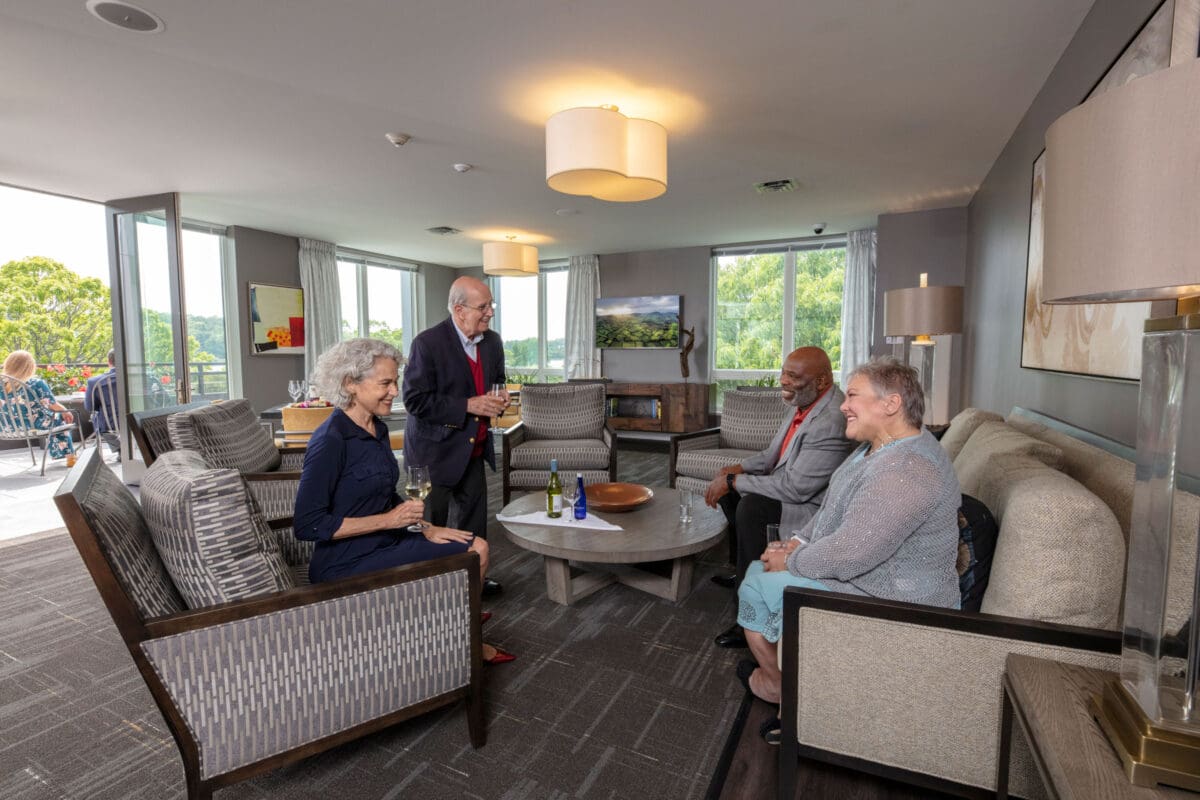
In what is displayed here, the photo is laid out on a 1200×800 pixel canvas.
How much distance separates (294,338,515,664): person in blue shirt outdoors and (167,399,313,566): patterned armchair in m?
0.53

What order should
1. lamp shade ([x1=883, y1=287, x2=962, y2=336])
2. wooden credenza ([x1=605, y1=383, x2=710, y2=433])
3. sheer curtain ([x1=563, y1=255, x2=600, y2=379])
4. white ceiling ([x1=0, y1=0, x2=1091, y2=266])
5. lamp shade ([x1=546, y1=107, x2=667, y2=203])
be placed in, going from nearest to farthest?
1. white ceiling ([x1=0, y1=0, x2=1091, y2=266])
2. lamp shade ([x1=546, y1=107, x2=667, y2=203])
3. lamp shade ([x1=883, y1=287, x2=962, y2=336])
4. wooden credenza ([x1=605, y1=383, x2=710, y2=433])
5. sheer curtain ([x1=563, y1=255, x2=600, y2=379])

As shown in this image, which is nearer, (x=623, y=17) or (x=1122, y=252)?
(x=1122, y=252)

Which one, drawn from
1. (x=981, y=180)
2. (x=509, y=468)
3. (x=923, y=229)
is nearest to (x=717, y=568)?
(x=509, y=468)

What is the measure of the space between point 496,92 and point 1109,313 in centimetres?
278

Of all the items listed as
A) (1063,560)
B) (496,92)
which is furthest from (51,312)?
(1063,560)

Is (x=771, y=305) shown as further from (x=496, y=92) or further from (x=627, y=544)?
(x=627, y=544)

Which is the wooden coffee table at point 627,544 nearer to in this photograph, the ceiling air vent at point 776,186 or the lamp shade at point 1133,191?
the lamp shade at point 1133,191

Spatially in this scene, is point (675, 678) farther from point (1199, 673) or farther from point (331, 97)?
point (331, 97)

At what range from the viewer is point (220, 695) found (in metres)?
1.35

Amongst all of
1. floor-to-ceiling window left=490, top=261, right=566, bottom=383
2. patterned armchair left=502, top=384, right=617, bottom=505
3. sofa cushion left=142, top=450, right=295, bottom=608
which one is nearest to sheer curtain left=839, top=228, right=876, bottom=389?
patterned armchair left=502, top=384, right=617, bottom=505

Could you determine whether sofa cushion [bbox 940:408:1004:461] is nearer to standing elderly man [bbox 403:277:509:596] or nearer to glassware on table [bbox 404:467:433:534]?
standing elderly man [bbox 403:277:509:596]

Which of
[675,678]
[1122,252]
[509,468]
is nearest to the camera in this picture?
[1122,252]

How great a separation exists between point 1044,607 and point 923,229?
534 centimetres

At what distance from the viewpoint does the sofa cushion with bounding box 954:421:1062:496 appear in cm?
178
